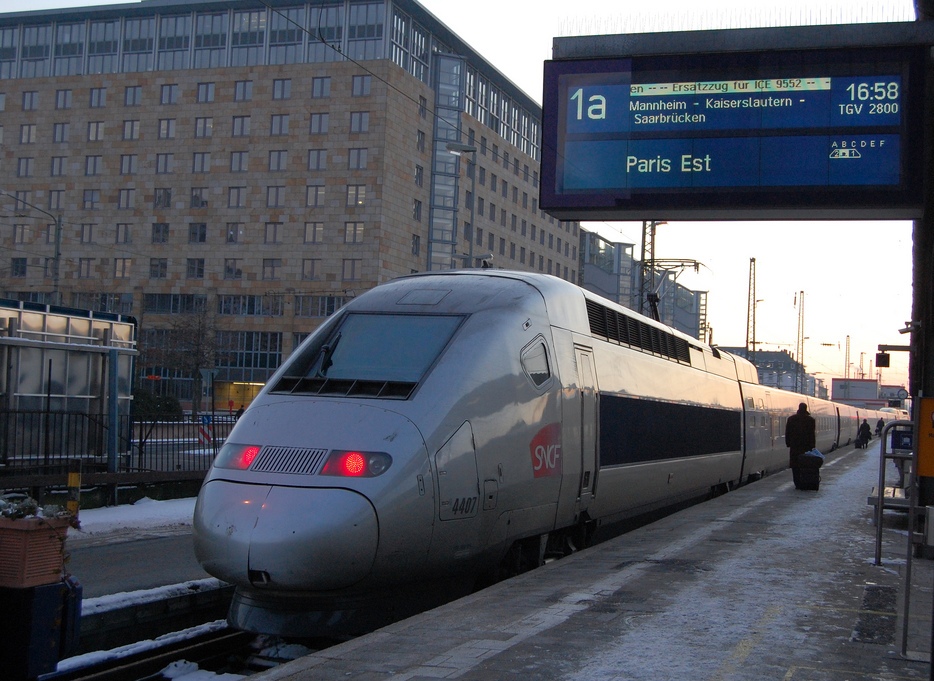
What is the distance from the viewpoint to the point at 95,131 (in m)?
69.2

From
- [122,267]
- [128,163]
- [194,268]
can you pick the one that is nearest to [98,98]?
[128,163]

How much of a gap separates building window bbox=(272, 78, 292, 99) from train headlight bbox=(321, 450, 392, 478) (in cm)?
6095

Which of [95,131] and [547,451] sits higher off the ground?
[95,131]

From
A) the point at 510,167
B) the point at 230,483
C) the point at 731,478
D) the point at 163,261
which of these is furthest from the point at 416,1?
the point at 230,483

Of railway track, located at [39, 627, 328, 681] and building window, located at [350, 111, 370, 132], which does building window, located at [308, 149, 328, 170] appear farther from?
railway track, located at [39, 627, 328, 681]

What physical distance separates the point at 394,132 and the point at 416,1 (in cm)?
824

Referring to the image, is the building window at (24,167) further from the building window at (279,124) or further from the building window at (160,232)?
the building window at (279,124)

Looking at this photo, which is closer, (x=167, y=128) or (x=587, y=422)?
(x=587, y=422)

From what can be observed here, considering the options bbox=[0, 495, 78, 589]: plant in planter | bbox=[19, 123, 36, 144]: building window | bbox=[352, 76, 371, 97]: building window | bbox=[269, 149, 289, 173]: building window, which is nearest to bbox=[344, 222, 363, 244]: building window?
bbox=[269, 149, 289, 173]: building window

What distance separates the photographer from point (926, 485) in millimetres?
10727

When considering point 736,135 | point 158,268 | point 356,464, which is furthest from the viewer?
point 158,268

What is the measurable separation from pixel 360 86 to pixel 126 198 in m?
18.7

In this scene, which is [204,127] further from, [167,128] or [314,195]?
[314,195]

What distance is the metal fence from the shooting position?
46.3 feet
